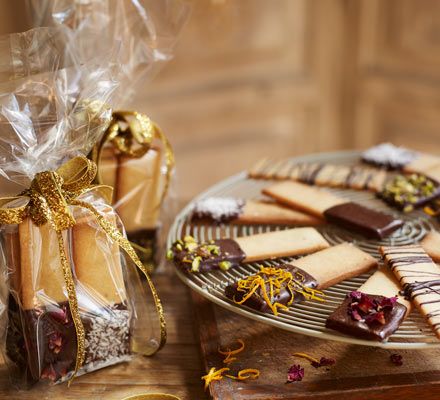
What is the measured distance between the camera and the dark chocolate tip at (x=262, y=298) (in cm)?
104

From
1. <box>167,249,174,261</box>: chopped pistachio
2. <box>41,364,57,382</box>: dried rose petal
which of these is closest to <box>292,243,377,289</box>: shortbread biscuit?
<box>167,249,174,261</box>: chopped pistachio

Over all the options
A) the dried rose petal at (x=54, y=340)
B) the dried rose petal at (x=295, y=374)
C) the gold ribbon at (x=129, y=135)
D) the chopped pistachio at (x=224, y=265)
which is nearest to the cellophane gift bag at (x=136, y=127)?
the gold ribbon at (x=129, y=135)

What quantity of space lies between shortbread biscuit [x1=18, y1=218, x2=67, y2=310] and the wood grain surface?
0.50 ft

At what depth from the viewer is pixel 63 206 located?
1005mm

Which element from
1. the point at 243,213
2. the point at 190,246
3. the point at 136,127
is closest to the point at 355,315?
the point at 190,246

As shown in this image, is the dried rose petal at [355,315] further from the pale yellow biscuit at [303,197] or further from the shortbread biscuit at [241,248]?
the pale yellow biscuit at [303,197]

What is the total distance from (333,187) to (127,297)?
0.67 metres

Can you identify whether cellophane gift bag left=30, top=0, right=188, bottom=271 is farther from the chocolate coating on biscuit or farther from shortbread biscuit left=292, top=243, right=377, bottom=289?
shortbread biscuit left=292, top=243, right=377, bottom=289

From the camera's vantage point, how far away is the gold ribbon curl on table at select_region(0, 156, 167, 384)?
99 centimetres

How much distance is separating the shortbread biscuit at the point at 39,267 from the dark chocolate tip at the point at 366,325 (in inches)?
16.7

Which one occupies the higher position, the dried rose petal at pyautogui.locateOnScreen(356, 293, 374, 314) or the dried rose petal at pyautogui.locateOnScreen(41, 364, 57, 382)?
the dried rose petal at pyautogui.locateOnScreen(356, 293, 374, 314)

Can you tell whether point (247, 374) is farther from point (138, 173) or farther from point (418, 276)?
point (138, 173)

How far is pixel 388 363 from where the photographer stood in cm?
104

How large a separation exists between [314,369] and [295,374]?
4 cm
